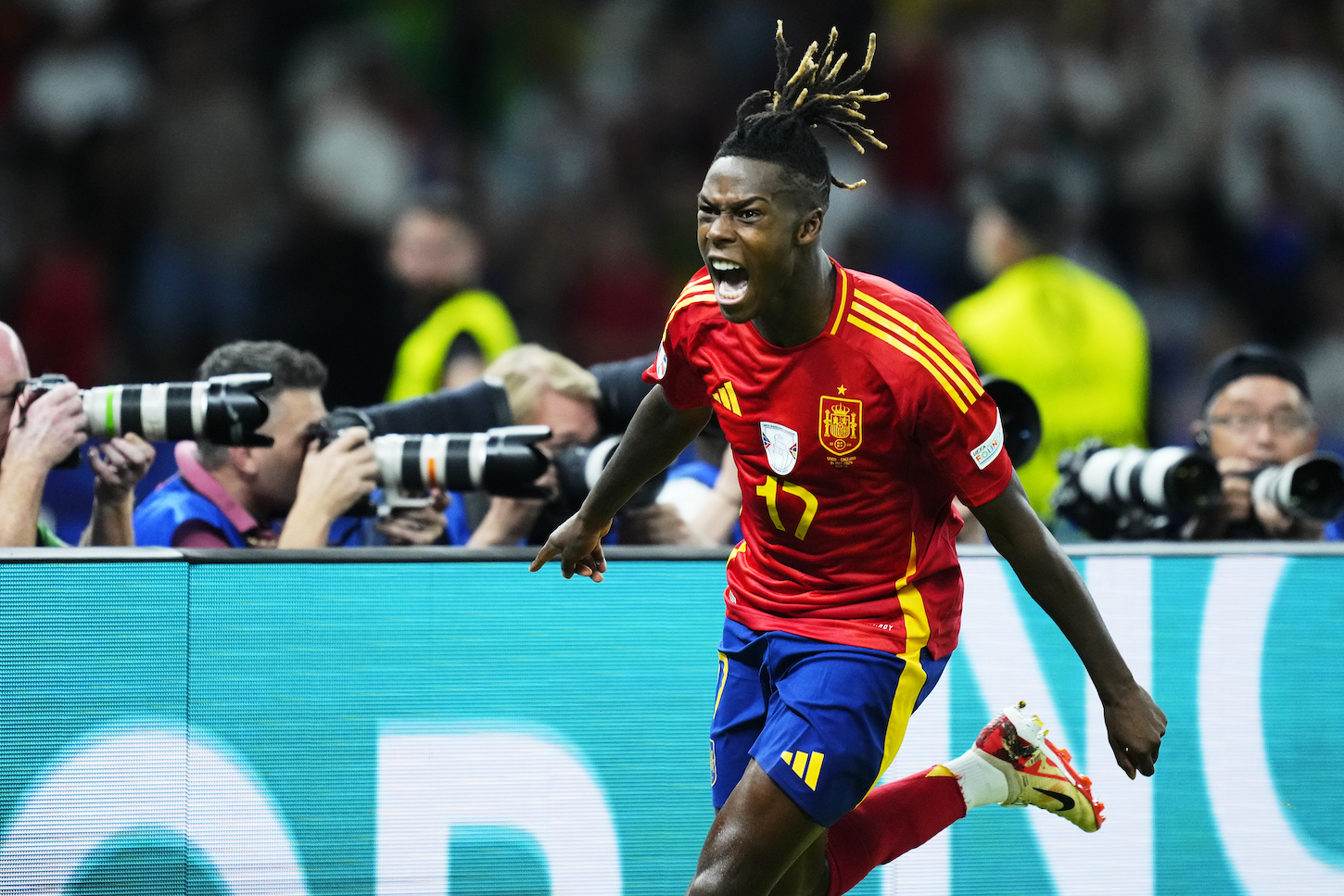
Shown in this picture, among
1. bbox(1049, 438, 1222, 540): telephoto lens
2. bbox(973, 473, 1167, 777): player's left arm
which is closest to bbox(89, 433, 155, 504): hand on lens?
bbox(973, 473, 1167, 777): player's left arm

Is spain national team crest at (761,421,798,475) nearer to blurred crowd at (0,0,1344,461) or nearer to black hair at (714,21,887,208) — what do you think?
black hair at (714,21,887,208)

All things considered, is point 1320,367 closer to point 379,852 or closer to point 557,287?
point 557,287

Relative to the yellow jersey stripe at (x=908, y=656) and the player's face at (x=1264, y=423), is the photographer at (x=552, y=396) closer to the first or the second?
the yellow jersey stripe at (x=908, y=656)

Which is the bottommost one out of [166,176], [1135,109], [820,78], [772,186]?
[772,186]

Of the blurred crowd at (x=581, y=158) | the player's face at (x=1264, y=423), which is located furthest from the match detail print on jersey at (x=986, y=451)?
the blurred crowd at (x=581, y=158)

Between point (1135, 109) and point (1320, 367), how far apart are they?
192 cm

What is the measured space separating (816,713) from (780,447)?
1.66 feet

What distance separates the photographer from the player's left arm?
108 inches

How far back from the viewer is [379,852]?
358cm

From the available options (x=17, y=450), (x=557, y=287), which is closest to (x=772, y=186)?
(x=17, y=450)

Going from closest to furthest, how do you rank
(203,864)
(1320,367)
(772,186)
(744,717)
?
(772,186) → (744,717) → (203,864) → (1320,367)

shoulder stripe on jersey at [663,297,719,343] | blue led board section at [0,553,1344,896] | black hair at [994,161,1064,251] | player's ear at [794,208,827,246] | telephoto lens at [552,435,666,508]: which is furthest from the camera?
black hair at [994,161,1064,251]

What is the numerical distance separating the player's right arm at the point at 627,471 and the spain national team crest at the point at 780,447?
1.07ft

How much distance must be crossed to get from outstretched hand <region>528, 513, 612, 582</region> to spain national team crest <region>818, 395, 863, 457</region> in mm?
691
